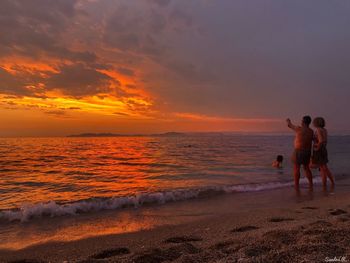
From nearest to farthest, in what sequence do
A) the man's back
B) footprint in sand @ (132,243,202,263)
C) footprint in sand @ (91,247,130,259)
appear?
footprint in sand @ (132,243,202,263) < footprint in sand @ (91,247,130,259) < the man's back

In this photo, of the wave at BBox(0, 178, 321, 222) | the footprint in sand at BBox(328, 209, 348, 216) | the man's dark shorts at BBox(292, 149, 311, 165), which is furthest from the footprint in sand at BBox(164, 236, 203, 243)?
the man's dark shorts at BBox(292, 149, 311, 165)

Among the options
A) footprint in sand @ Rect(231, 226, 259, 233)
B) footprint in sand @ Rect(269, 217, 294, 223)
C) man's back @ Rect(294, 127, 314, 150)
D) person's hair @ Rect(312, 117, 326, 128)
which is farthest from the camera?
man's back @ Rect(294, 127, 314, 150)

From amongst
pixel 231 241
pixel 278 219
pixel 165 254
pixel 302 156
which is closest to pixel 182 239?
pixel 231 241

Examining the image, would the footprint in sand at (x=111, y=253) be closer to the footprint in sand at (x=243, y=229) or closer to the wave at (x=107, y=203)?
the footprint in sand at (x=243, y=229)

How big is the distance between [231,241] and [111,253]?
1.64 metres

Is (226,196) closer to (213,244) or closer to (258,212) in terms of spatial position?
(258,212)

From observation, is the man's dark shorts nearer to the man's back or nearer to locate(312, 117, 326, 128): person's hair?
the man's back

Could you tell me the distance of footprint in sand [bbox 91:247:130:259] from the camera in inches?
184

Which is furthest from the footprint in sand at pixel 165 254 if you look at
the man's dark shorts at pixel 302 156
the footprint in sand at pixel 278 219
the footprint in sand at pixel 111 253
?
the man's dark shorts at pixel 302 156

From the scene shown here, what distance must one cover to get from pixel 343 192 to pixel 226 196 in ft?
10.8

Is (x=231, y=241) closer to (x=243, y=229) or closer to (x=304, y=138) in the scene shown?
(x=243, y=229)

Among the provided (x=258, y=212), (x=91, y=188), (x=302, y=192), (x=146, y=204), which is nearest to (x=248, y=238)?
(x=258, y=212)

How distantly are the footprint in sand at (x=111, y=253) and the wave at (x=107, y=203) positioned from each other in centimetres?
324

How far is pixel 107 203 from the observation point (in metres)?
8.59
